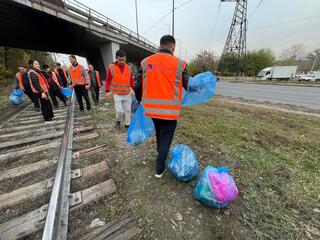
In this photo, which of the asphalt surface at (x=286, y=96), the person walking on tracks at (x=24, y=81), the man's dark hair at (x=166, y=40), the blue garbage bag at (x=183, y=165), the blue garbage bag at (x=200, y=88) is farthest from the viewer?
the asphalt surface at (x=286, y=96)

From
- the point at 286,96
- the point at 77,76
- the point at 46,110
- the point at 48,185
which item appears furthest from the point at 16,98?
the point at 286,96

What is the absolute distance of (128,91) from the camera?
151 inches

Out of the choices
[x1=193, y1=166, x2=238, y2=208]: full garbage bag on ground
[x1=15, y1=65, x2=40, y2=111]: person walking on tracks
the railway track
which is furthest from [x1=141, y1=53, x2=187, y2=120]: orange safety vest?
[x1=15, y1=65, x2=40, y2=111]: person walking on tracks

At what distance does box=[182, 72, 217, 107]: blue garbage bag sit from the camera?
2.40 metres

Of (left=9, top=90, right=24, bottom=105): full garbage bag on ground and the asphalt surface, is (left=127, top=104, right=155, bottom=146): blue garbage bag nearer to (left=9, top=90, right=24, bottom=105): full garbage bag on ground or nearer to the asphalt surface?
(left=9, top=90, right=24, bottom=105): full garbage bag on ground

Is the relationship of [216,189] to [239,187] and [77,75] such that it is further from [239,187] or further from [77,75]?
[77,75]

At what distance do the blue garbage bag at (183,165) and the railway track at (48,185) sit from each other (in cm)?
79

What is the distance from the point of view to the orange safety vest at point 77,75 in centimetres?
522

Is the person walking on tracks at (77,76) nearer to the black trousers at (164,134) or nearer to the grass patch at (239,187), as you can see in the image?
the grass patch at (239,187)

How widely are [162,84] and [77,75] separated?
→ 14.1 feet

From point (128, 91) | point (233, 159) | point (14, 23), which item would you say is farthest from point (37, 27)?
point (233, 159)

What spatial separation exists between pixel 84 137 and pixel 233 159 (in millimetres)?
3118

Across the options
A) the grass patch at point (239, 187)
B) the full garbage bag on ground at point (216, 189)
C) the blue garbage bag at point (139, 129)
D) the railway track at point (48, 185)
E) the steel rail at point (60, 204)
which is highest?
the blue garbage bag at point (139, 129)

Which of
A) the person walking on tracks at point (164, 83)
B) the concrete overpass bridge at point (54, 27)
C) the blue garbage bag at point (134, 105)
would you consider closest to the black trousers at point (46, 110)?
the blue garbage bag at point (134, 105)
